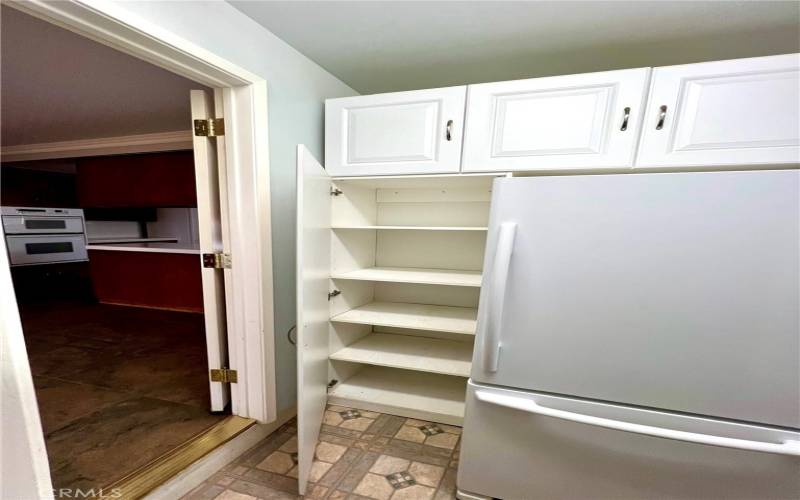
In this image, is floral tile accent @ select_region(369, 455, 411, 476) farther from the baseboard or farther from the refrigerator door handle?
the refrigerator door handle

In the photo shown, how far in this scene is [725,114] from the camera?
123cm

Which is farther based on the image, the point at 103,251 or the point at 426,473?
the point at 103,251

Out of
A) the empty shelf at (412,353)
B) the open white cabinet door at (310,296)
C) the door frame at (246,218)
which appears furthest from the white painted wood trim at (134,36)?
the empty shelf at (412,353)

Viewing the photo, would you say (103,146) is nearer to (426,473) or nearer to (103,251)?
(103,251)

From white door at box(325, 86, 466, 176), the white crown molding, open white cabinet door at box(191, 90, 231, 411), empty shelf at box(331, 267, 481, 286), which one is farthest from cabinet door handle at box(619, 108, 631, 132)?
the white crown molding

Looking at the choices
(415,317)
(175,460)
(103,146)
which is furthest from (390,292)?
(103,146)

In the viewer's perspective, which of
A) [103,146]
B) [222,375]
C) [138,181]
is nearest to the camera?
[222,375]

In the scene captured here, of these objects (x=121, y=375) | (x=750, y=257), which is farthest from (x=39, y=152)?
(x=750, y=257)

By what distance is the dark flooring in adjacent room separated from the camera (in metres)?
1.35

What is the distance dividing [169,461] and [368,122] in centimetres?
184

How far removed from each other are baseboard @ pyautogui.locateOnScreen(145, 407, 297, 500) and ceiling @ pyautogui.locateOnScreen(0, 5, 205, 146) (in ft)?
6.25

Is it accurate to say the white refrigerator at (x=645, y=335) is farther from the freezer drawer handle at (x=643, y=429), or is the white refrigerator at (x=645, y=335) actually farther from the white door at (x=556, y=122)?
the white door at (x=556, y=122)

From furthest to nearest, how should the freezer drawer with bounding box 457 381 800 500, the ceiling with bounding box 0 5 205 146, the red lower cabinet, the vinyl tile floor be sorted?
the red lower cabinet → the ceiling with bounding box 0 5 205 146 → the vinyl tile floor → the freezer drawer with bounding box 457 381 800 500

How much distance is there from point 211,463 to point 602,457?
162cm
